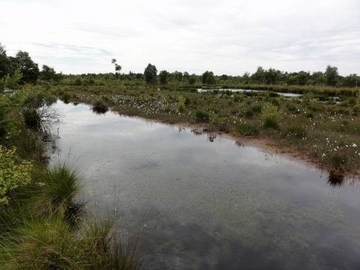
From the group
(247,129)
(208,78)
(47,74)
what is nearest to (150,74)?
(208,78)

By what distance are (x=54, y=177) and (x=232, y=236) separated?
4701 millimetres

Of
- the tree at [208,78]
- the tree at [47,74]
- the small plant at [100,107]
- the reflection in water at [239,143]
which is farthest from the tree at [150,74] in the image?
the reflection in water at [239,143]

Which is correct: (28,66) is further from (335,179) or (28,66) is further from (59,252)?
(59,252)

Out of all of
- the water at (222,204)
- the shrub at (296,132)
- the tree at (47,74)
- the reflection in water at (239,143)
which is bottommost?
the water at (222,204)

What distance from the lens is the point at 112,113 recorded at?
2647 cm

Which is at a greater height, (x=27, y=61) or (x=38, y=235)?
(x=27, y=61)

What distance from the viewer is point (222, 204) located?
28.2 feet

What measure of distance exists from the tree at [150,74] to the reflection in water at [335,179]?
5997 centimetres

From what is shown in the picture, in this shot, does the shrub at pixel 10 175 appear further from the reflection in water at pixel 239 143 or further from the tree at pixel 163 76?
the tree at pixel 163 76

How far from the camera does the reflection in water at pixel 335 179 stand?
34.3 ft

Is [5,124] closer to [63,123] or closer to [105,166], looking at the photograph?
[105,166]

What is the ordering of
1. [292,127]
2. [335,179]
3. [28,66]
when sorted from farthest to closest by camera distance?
[28,66], [292,127], [335,179]

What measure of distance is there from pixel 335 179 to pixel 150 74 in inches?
2378

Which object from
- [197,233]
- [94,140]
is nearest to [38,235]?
[197,233]
